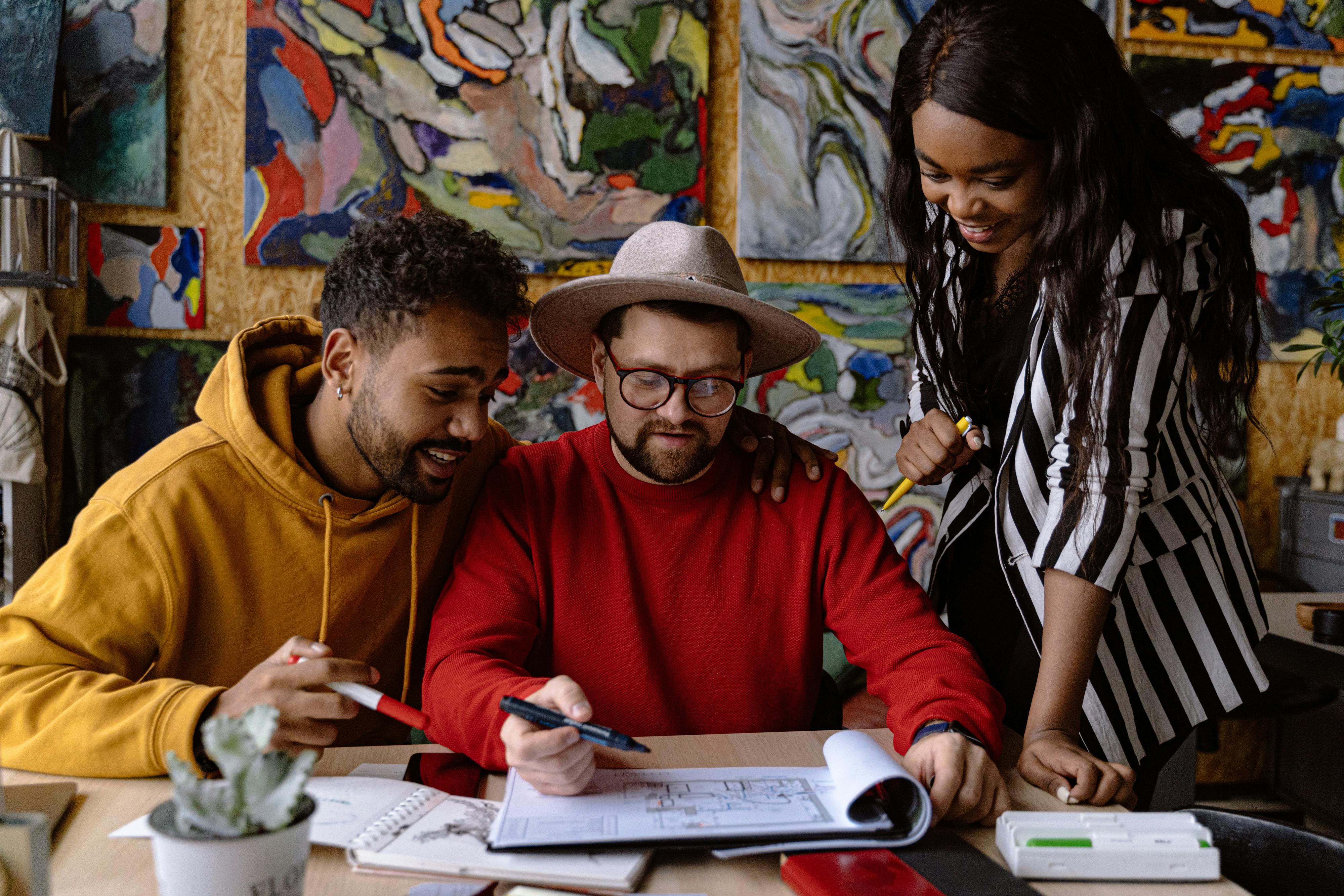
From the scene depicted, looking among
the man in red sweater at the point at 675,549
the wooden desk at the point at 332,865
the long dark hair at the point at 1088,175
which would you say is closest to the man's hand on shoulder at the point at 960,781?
the wooden desk at the point at 332,865

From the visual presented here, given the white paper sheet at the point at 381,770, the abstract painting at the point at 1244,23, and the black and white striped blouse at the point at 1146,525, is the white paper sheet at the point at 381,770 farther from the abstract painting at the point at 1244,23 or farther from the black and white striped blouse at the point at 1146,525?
the abstract painting at the point at 1244,23

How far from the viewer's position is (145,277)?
2574 millimetres

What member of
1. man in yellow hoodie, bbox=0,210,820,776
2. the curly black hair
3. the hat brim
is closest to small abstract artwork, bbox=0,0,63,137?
man in yellow hoodie, bbox=0,210,820,776

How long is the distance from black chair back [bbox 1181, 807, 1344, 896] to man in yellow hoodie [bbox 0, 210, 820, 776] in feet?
2.36

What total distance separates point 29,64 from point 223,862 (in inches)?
101

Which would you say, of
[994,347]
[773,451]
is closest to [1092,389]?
[994,347]

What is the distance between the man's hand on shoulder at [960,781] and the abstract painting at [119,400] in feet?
7.36

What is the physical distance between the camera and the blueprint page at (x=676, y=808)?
86 cm

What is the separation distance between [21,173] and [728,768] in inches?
92.4

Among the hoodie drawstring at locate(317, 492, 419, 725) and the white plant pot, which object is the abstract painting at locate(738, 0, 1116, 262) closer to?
the hoodie drawstring at locate(317, 492, 419, 725)

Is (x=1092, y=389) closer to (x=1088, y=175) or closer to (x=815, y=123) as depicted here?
(x=1088, y=175)

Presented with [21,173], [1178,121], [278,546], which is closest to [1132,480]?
[278,546]

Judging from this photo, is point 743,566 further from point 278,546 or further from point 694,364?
point 278,546

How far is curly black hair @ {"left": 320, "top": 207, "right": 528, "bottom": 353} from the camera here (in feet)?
4.17
